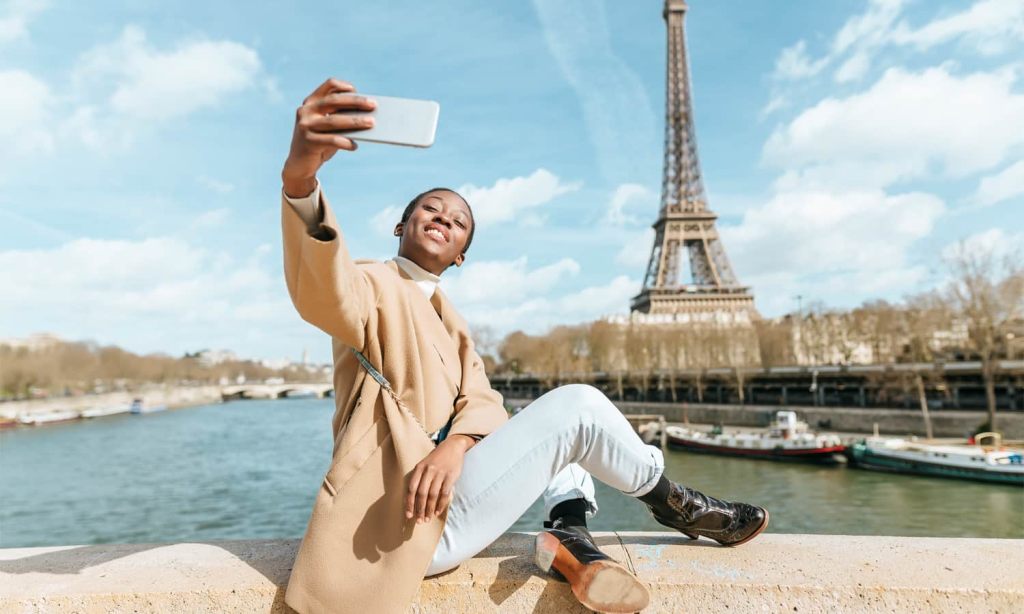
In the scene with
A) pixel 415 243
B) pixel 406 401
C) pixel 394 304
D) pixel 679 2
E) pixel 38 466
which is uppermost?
pixel 679 2

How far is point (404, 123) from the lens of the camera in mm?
1214

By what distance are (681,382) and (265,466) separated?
22.5m

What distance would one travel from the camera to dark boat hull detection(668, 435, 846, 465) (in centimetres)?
1981

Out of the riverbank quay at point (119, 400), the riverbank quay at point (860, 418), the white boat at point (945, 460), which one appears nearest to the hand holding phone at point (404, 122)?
the riverbank quay at point (860, 418)

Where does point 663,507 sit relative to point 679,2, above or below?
below

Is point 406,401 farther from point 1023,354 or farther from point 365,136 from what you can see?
point 1023,354

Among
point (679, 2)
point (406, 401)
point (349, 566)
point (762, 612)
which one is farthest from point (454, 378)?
point (679, 2)

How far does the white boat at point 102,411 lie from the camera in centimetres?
5225

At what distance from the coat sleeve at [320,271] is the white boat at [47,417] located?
53.9m

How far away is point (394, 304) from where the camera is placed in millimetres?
1637

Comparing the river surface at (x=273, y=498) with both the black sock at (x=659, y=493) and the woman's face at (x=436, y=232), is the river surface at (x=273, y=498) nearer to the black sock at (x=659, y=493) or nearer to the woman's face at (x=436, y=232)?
the woman's face at (x=436, y=232)

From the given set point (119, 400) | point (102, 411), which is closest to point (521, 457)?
point (102, 411)

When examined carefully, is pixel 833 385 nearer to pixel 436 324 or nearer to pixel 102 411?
pixel 436 324

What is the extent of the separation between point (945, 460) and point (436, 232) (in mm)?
18581
